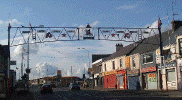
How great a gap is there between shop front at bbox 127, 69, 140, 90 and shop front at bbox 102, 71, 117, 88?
7.41m

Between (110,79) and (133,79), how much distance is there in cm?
1315

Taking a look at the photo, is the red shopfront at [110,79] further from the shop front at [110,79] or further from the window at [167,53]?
the window at [167,53]

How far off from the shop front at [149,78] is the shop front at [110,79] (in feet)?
42.0

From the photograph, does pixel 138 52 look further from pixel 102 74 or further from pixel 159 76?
pixel 102 74

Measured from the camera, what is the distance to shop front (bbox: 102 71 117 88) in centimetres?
5528

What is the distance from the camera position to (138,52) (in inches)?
1715

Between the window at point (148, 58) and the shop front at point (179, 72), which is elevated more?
the window at point (148, 58)

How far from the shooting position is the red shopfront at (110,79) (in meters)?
55.3

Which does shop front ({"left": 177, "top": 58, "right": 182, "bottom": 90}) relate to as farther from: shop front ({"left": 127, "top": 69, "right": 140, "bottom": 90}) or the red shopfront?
the red shopfront

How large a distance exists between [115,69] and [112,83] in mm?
4364

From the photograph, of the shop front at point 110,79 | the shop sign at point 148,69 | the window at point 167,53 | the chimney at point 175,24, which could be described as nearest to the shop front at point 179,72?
the window at point 167,53

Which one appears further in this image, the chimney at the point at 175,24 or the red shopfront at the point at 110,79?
the red shopfront at the point at 110,79

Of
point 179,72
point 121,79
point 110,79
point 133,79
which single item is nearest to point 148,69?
point 133,79

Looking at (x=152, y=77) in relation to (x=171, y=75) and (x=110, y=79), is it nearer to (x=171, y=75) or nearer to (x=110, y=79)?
(x=171, y=75)
